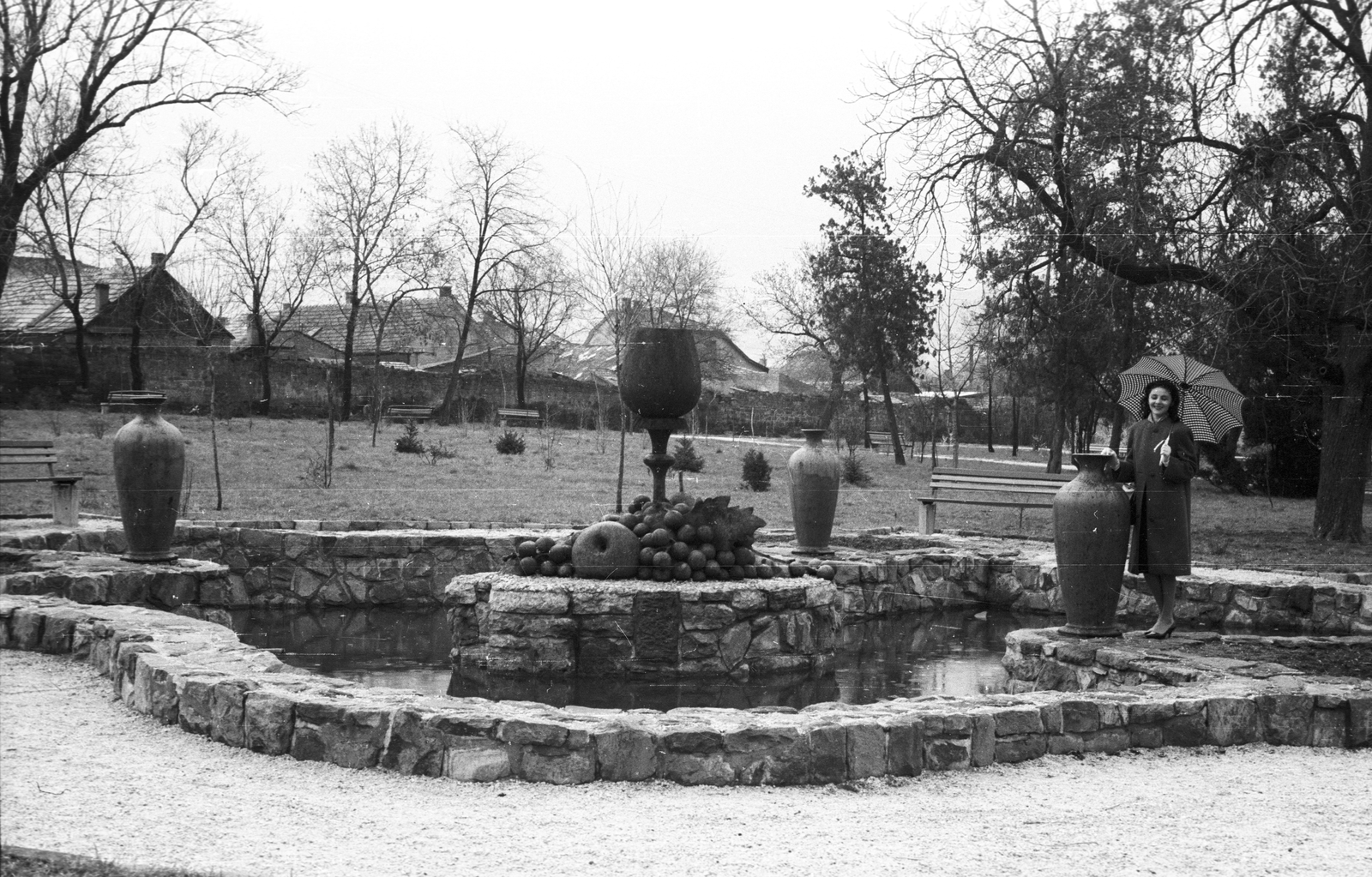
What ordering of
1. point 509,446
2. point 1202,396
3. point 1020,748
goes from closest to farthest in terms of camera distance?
point 1020,748, point 1202,396, point 509,446

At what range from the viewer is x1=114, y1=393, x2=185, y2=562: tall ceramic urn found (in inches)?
→ 383

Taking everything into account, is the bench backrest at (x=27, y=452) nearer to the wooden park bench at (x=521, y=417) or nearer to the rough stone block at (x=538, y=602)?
the rough stone block at (x=538, y=602)

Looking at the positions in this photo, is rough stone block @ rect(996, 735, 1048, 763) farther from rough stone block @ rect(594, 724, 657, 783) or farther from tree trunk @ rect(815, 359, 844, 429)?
tree trunk @ rect(815, 359, 844, 429)

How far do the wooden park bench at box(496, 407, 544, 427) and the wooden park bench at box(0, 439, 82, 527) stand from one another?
19.8m

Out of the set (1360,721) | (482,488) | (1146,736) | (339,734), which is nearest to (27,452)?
(482,488)

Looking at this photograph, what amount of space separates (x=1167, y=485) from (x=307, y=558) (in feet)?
24.5

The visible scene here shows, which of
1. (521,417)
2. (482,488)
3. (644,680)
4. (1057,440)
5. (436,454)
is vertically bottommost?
(644,680)

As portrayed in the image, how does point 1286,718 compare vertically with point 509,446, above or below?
below

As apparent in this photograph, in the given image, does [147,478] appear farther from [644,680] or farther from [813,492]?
[813,492]

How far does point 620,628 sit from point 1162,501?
11.6 feet

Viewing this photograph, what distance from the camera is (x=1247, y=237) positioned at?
1386 cm

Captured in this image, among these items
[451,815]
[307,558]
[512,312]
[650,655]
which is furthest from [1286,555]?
[512,312]

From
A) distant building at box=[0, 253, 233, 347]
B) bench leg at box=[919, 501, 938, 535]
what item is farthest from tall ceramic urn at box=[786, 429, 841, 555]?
distant building at box=[0, 253, 233, 347]

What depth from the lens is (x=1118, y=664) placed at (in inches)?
281
